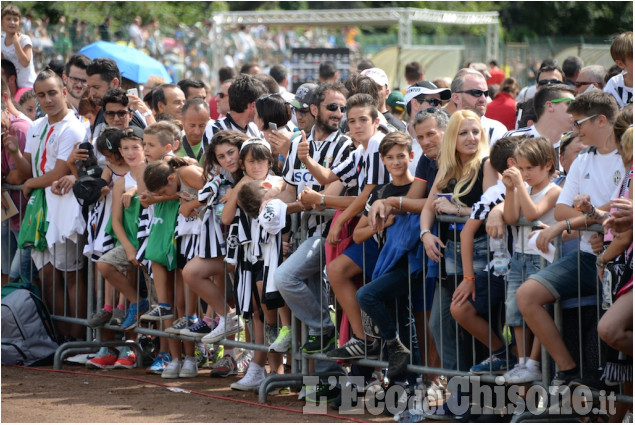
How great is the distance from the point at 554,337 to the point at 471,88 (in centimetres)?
312

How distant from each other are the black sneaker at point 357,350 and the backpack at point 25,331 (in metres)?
3.30

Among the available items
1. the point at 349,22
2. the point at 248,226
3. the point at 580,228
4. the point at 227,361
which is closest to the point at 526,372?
the point at 580,228

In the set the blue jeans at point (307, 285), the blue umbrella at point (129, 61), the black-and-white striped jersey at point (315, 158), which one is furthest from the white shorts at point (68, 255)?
the blue umbrella at point (129, 61)

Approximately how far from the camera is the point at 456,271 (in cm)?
722

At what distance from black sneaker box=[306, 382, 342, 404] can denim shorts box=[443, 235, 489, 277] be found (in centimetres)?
142

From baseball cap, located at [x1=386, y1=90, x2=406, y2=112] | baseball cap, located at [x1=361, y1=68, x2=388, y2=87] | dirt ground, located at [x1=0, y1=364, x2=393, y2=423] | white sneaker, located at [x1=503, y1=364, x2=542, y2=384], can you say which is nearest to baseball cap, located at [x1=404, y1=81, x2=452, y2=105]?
baseball cap, located at [x1=361, y1=68, x2=388, y2=87]

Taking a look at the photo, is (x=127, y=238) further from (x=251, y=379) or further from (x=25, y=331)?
(x=251, y=379)

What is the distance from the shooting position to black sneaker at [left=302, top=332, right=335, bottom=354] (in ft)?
26.8

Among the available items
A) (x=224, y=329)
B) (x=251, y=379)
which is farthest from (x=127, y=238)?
(x=251, y=379)

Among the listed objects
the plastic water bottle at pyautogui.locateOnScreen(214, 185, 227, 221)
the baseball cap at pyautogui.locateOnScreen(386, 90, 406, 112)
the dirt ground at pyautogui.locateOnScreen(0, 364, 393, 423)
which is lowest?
the dirt ground at pyautogui.locateOnScreen(0, 364, 393, 423)

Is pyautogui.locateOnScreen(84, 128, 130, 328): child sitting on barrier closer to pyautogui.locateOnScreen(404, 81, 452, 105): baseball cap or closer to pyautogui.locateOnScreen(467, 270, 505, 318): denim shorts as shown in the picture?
pyautogui.locateOnScreen(404, 81, 452, 105): baseball cap

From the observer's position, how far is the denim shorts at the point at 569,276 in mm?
6621

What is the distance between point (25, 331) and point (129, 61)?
19.4 ft

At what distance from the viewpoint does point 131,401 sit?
8367 millimetres
